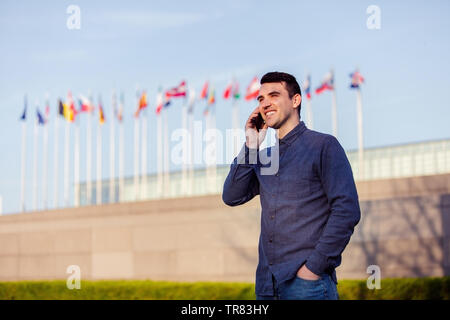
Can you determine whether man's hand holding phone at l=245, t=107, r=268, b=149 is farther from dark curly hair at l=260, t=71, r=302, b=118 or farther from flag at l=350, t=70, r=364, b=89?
flag at l=350, t=70, r=364, b=89

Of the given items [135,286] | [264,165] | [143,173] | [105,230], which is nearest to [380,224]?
[135,286]

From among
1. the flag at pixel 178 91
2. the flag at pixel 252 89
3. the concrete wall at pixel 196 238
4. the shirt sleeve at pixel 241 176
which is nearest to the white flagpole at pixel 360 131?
the flag at pixel 252 89

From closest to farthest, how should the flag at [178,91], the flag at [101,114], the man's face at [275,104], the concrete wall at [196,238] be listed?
the man's face at [275,104] → the concrete wall at [196,238] → the flag at [178,91] → the flag at [101,114]

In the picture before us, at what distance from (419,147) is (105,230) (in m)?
10.3

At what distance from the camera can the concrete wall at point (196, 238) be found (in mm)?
14945

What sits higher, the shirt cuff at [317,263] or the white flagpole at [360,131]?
the white flagpole at [360,131]

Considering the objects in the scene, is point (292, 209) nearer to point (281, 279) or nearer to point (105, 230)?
point (281, 279)

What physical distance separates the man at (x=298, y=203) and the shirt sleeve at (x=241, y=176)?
6 centimetres

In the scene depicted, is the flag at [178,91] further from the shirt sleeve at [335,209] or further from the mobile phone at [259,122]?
the shirt sleeve at [335,209]

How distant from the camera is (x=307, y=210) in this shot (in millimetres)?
3668

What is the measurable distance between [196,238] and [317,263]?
13883 millimetres

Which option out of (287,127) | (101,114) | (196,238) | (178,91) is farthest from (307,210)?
(101,114)

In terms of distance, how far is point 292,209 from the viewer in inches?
145
